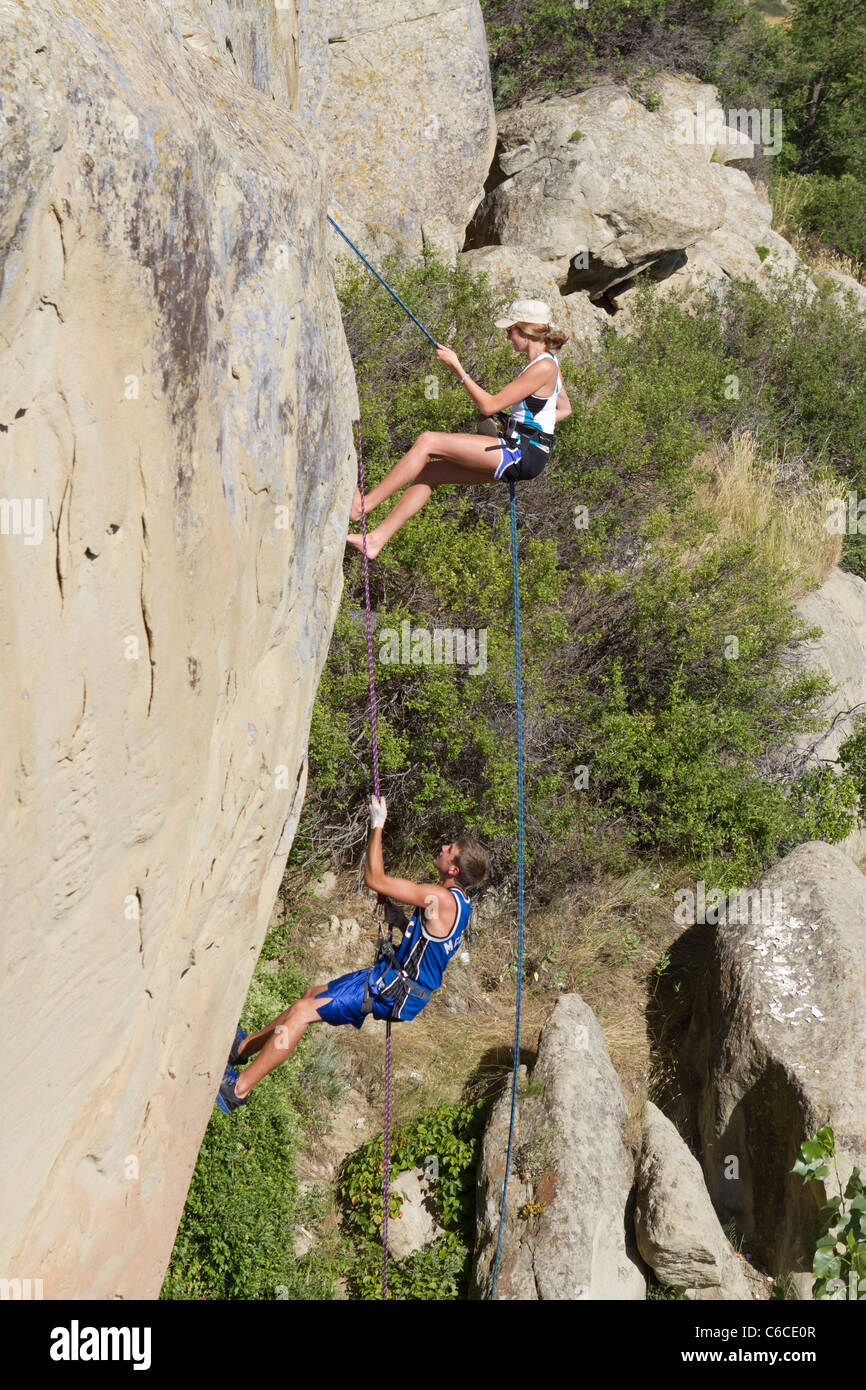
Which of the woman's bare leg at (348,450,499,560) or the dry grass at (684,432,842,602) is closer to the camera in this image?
the woman's bare leg at (348,450,499,560)

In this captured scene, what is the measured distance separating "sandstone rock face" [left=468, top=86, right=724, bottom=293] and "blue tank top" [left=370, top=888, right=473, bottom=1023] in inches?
330

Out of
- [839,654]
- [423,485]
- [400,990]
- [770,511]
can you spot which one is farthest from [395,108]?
[400,990]

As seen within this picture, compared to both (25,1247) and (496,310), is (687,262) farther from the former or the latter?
(25,1247)

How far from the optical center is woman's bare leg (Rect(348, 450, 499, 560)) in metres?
5.24

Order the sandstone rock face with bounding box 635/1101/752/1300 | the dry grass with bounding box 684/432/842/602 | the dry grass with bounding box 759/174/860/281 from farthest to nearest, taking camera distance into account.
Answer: the dry grass with bounding box 759/174/860/281
the dry grass with bounding box 684/432/842/602
the sandstone rock face with bounding box 635/1101/752/1300

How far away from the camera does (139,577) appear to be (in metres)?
2.78

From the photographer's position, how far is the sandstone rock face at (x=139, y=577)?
2.34 metres

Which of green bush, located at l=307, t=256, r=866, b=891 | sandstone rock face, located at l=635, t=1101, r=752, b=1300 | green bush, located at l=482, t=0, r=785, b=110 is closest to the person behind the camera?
sandstone rock face, located at l=635, t=1101, r=752, b=1300

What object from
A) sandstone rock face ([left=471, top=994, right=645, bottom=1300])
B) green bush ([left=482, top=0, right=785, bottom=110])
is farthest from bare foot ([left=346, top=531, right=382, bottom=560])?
green bush ([left=482, top=0, right=785, bottom=110])

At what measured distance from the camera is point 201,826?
338 centimetres

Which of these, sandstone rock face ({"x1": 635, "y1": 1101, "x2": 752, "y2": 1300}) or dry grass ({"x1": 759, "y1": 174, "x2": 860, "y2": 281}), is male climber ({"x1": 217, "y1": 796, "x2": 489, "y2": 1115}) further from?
dry grass ({"x1": 759, "y1": 174, "x2": 860, "y2": 281})

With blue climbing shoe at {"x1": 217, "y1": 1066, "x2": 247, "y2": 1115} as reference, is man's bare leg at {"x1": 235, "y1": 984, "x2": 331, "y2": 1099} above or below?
above

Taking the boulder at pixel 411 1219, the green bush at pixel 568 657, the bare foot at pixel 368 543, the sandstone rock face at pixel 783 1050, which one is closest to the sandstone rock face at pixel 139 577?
the bare foot at pixel 368 543

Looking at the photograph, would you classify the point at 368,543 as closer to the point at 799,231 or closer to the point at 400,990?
the point at 400,990
